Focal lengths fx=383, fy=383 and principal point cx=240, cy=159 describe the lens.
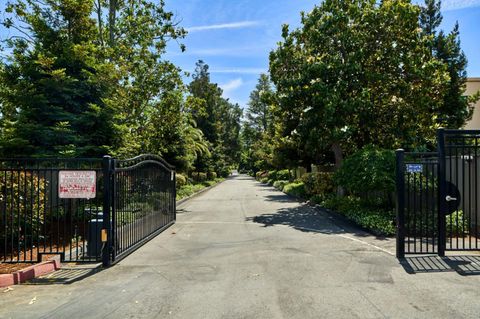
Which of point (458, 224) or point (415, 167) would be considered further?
point (458, 224)

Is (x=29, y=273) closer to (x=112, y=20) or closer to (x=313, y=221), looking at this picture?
(x=313, y=221)

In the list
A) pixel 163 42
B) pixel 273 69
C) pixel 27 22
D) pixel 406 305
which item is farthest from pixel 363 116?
pixel 27 22

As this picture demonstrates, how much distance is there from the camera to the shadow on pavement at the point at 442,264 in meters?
6.94

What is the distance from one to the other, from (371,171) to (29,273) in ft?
31.7

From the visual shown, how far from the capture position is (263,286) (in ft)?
20.1

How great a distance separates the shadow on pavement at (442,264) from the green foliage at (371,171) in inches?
169

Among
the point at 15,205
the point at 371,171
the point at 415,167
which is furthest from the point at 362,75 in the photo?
the point at 15,205

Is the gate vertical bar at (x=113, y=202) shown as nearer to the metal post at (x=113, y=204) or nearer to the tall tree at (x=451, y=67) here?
the metal post at (x=113, y=204)

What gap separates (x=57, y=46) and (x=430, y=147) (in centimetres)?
1974

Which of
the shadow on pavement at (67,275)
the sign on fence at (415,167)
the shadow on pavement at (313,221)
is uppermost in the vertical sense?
the sign on fence at (415,167)

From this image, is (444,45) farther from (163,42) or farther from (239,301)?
(239,301)

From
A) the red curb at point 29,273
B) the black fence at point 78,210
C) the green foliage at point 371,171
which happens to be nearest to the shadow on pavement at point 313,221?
the green foliage at point 371,171

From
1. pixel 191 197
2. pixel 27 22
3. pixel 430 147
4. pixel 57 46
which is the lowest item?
pixel 191 197

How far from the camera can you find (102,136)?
13.3m
